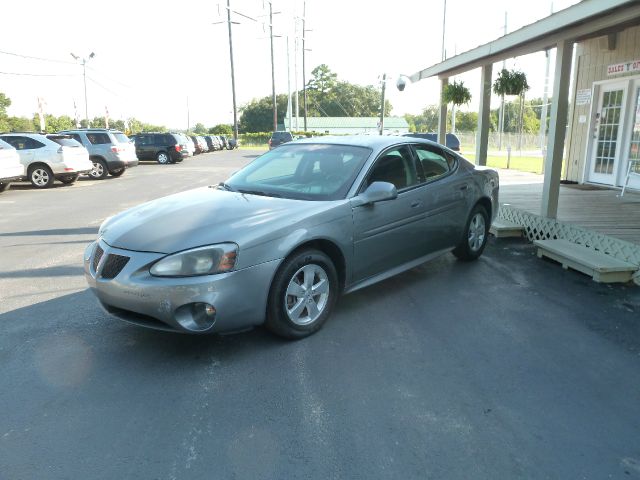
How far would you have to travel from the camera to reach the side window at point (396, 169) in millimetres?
4762

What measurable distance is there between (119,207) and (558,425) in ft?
33.6

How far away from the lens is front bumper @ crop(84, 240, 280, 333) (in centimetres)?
341

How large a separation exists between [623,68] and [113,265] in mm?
11180

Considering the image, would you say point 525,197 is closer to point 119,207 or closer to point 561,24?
point 561,24

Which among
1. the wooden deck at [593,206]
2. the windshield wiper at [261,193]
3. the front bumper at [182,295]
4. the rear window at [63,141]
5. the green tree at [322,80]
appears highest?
the green tree at [322,80]

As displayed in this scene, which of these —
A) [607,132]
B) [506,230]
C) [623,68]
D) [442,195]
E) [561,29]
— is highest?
[561,29]

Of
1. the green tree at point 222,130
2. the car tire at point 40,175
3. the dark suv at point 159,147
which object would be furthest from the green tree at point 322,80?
the car tire at point 40,175

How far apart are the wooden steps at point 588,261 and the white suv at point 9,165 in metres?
13.0

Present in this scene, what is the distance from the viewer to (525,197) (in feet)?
34.7

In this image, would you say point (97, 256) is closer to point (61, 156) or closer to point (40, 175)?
point (61, 156)

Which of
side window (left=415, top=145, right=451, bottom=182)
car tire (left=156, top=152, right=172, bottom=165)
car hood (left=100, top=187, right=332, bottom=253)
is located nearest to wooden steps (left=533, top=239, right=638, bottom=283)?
side window (left=415, top=145, right=451, bottom=182)

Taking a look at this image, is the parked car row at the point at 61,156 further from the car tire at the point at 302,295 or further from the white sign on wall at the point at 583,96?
the white sign on wall at the point at 583,96

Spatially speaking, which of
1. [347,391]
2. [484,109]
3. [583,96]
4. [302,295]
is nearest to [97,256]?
[302,295]

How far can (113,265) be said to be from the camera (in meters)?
3.66
